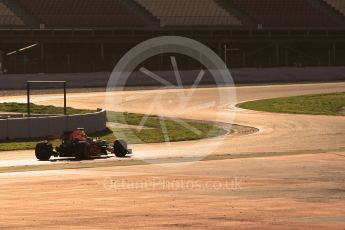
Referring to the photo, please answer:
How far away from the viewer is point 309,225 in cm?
1540

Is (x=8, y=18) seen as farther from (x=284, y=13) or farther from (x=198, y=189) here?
(x=198, y=189)

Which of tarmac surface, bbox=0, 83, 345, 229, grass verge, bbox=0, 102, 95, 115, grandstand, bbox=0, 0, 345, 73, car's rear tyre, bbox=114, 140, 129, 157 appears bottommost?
tarmac surface, bbox=0, 83, 345, 229

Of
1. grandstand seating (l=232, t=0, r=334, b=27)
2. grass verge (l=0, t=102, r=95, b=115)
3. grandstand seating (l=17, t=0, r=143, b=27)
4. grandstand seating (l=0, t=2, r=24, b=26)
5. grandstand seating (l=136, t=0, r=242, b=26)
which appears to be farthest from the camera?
grandstand seating (l=232, t=0, r=334, b=27)

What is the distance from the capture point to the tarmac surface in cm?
1603

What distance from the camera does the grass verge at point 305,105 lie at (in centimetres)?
4839

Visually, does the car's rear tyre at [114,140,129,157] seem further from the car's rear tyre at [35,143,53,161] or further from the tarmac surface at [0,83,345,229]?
the car's rear tyre at [35,143,53,161]

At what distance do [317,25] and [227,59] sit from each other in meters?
14.2

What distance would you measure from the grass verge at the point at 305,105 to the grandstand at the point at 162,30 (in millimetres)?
14397

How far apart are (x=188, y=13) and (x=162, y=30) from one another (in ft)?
35.6

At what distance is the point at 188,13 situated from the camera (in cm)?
7919

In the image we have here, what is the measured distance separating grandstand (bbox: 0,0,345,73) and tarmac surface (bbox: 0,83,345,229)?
1259 inches

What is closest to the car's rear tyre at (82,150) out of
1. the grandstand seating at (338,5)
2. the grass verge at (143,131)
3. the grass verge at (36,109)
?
the grass verge at (143,131)

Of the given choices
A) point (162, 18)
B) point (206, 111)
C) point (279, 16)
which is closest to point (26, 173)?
point (206, 111)

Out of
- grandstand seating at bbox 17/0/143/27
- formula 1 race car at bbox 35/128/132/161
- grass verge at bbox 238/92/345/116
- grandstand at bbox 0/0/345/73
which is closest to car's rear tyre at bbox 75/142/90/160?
formula 1 race car at bbox 35/128/132/161
